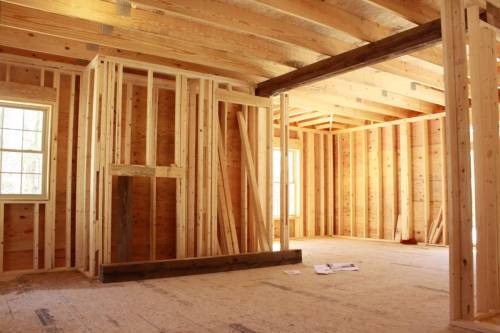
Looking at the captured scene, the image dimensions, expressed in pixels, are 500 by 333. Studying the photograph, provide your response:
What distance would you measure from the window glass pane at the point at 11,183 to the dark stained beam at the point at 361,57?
3994mm

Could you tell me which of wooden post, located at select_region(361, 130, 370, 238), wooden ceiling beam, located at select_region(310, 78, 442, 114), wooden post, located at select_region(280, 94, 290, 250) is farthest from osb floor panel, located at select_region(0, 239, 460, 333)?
→ wooden post, located at select_region(361, 130, 370, 238)

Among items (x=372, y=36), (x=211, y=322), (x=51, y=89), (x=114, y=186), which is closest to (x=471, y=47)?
(x=372, y=36)

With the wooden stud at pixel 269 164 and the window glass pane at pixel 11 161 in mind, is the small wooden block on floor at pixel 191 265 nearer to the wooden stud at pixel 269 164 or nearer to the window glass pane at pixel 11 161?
the wooden stud at pixel 269 164

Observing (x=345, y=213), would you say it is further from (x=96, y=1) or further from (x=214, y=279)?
(x=96, y=1)

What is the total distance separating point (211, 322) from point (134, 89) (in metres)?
4.23

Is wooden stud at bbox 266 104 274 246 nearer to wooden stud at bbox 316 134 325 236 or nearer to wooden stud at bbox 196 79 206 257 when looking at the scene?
wooden stud at bbox 196 79 206 257

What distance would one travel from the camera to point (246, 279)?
552 cm

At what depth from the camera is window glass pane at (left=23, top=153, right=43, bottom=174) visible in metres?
5.95

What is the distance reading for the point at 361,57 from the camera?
5.55 meters

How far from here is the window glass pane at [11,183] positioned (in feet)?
18.9

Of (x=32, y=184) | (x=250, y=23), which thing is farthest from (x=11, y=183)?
(x=250, y=23)

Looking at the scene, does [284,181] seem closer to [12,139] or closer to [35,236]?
[35,236]

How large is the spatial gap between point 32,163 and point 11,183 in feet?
1.25

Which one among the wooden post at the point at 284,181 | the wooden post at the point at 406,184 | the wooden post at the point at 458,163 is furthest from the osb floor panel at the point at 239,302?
the wooden post at the point at 406,184
